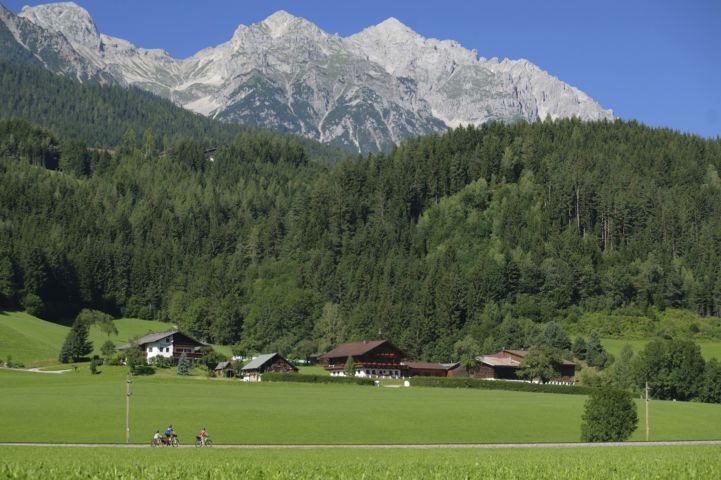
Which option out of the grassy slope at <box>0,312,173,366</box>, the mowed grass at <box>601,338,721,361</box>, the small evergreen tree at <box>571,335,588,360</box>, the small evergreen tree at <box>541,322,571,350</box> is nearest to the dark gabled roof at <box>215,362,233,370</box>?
the grassy slope at <box>0,312,173,366</box>

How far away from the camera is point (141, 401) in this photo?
93.6 metres

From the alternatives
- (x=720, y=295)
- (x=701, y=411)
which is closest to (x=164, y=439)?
(x=701, y=411)

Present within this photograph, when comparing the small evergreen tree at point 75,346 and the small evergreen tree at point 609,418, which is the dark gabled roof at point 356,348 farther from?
the small evergreen tree at point 609,418

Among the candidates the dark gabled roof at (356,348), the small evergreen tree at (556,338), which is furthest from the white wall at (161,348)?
the small evergreen tree at (556,338)

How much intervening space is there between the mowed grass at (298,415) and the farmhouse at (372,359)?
1964 inches

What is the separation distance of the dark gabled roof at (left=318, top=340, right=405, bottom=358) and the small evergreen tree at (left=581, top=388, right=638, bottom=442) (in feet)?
302

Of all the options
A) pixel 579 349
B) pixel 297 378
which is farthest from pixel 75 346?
pixel 579 349

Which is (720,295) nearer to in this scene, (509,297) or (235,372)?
(509,297)

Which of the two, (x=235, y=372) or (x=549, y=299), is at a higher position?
(x=549, y=299)

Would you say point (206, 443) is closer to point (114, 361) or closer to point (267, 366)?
point (114, 361)

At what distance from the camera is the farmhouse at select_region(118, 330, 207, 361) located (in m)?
164

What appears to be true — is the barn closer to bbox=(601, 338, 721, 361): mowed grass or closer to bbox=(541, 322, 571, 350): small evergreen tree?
bbox=(541, 322, 571, 350): small evergreen tree

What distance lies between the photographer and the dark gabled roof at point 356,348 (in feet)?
561

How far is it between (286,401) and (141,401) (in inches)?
652
